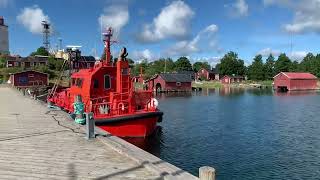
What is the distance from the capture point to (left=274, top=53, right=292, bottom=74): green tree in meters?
158

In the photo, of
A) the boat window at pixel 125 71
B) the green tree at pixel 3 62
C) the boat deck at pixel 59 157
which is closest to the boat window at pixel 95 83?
the boat window at pixel 125 71

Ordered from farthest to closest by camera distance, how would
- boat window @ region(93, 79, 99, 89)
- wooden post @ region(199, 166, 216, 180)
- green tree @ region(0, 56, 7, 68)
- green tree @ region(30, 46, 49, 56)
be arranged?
green tree @ region(30, 46, 49, 56) < green tree @ region(0, 56, 7, 68) < boat window @ region(93, 79, 99, 89) < wooden post @ region(199, 166, 216, 180)

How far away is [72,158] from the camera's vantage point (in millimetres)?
10844

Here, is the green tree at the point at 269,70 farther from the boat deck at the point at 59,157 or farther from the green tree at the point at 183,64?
the boat deck at the point at 59,157

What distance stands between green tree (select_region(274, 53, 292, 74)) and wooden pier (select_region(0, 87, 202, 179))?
496ft

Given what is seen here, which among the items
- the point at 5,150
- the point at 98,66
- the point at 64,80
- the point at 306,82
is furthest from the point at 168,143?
the point at 306,82

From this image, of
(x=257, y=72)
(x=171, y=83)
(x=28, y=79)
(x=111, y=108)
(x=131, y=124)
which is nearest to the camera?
(x=131, y=124)

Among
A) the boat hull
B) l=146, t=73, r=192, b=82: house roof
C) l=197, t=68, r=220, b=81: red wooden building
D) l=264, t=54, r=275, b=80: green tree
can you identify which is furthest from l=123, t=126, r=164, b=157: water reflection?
l=197, t=68, r=220, b=81: red wooden building

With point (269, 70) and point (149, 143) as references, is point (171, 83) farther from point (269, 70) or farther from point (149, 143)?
point (149, 143)

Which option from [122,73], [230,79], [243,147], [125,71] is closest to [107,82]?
[122,73]

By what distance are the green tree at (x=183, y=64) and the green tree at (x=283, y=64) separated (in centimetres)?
3671

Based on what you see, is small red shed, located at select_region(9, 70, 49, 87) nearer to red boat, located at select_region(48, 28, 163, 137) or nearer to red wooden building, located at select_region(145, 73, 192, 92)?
red wooden building, located at select_region(145, 73, 192, 92)

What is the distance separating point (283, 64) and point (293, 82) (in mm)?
39456

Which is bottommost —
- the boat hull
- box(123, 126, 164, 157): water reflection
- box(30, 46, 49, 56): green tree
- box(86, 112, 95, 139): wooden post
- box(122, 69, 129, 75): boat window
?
box(123, 126, 164, 157): water reflection
